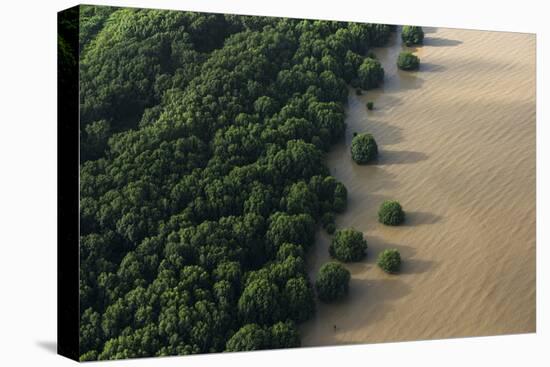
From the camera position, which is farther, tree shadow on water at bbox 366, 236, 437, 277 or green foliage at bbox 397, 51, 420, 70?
green foliage at bbox 397, 51, 420, 70

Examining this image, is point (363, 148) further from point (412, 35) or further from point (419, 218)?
point (412, 35)

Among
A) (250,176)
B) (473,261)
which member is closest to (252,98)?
(250,176)

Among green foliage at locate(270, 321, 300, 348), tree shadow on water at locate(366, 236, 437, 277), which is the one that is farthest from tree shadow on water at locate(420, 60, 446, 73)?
green foliage at locate(270, 321, 300, 348)

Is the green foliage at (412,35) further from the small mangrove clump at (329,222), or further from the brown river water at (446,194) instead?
the small mangrove clump at (329,222)

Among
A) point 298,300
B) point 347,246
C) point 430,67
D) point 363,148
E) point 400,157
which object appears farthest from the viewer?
point 430,67

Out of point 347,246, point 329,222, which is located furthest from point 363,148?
point 347,246

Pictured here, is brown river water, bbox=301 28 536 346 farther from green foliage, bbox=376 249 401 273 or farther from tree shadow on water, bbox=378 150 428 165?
green foliage, bbox=376 249 401 273
